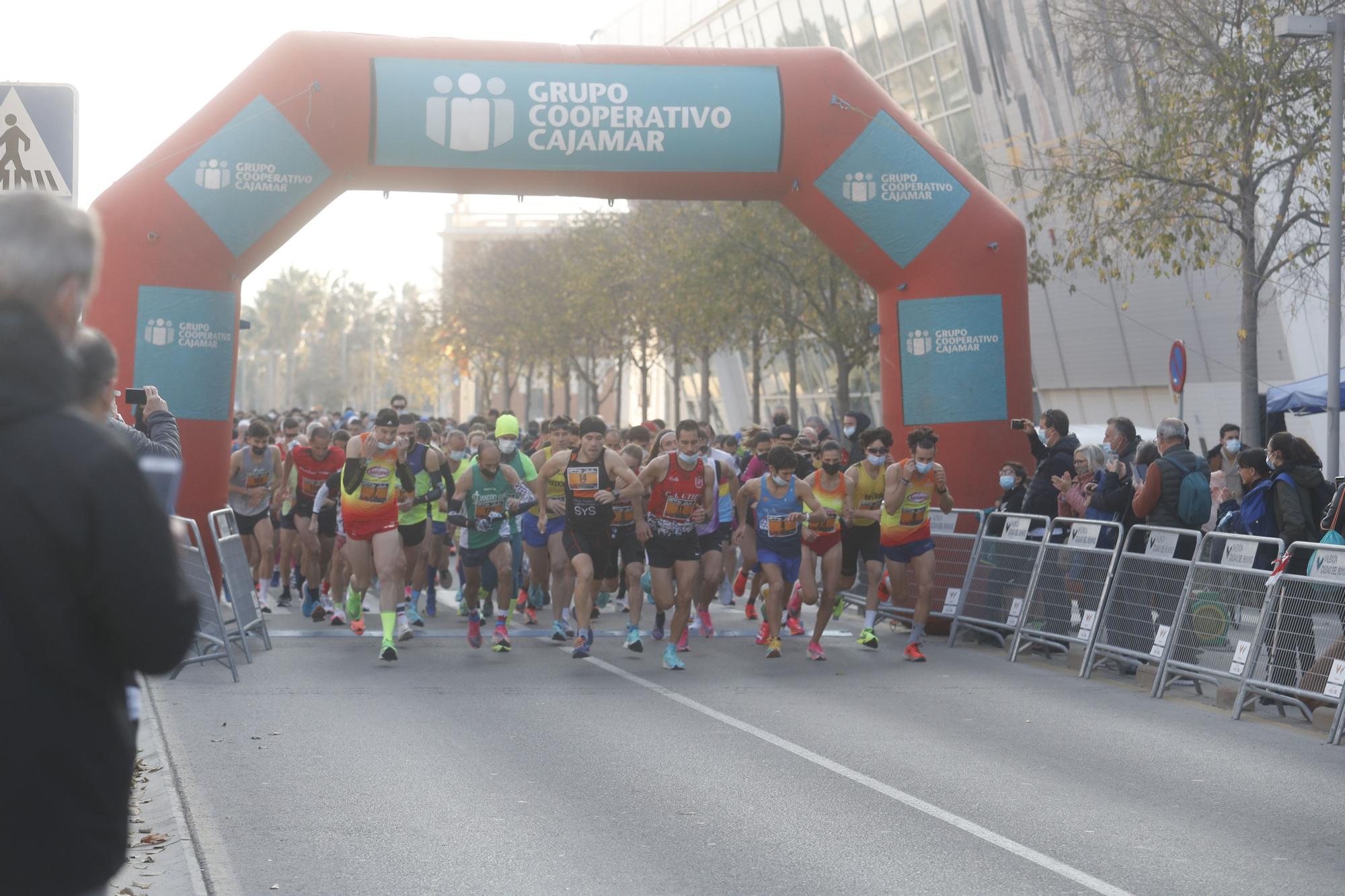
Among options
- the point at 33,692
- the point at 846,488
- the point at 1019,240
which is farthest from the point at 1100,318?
the point at 33,692

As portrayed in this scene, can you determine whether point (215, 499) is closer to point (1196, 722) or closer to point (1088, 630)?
point (1088, 630)

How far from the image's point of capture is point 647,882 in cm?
600

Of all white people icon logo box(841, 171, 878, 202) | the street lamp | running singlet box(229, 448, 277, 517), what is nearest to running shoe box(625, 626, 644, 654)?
running singlet box(229, 448, 277, 517)

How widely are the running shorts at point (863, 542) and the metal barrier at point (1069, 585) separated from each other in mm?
1441

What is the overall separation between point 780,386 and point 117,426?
4544 cm

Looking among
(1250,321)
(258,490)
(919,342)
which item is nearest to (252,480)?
(258,490)

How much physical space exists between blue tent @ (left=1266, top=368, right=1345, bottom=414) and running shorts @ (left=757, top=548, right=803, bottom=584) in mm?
9660

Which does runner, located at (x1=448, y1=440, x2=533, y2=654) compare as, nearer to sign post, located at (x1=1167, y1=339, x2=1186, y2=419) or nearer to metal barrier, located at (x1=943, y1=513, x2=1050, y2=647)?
metal barrier, located at (x1=943, y1=513, x2=1050, y2=647)

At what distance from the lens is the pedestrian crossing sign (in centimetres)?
731

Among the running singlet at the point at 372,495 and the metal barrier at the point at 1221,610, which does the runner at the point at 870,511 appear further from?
the running singlet at the point at 372,495

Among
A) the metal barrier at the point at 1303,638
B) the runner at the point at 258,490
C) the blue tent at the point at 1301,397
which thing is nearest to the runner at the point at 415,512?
the runner at the point at 258,490

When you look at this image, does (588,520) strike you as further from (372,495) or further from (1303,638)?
(1303,638)

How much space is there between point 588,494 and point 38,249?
1037 cm

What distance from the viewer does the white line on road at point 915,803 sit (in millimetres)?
6086
